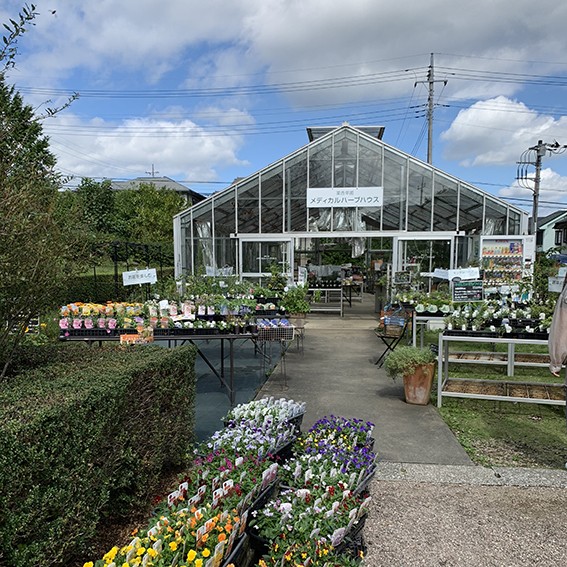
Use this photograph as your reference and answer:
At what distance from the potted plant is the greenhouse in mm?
5645

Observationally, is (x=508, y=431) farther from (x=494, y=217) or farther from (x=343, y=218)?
(x=343, y=218)

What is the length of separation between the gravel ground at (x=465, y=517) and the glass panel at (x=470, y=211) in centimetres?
760

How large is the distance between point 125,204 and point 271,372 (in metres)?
19.4

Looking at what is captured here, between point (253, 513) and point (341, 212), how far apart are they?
891 centimetres

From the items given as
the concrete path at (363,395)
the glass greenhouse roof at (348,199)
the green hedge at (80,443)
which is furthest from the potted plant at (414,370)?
the glass greenhouse roof at (348,199)

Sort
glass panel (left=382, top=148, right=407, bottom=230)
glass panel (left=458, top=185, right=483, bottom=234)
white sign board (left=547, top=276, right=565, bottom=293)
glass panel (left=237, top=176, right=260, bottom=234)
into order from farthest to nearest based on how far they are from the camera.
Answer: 1. glass panel (left=237, top=176, right=260, bottom=234)
2. glass panel (left=382, top=148, right=407, bottom=230)
3. glass panel (left=458, top=185, right=483, bottom=234)
4. white sign board (left=547, top=276, right=565, bottom=293)

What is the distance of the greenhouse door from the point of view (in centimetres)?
1056

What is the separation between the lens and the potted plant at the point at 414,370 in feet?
14.4

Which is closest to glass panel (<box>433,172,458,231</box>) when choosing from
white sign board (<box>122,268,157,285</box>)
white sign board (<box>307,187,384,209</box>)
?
white sign board (<box>307,187,384,209</box>)

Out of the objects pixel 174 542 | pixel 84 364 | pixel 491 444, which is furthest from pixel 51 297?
pixel 491 444

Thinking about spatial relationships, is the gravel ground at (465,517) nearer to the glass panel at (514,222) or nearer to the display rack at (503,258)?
the display rack at (503,258)

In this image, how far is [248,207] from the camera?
10.5 m

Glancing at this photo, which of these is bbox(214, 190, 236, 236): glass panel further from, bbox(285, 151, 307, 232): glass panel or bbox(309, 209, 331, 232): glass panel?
bbox(309, 209, 331, 232): glass panel

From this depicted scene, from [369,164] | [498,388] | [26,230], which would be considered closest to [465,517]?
[498,388]
